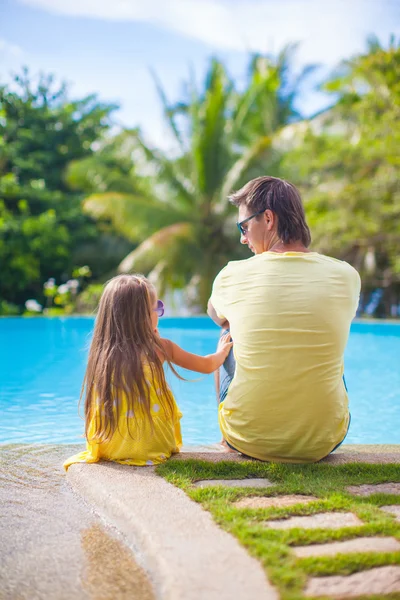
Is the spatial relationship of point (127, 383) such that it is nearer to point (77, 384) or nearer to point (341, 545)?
point (341, 545)

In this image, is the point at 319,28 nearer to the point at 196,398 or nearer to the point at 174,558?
the point at 196,398

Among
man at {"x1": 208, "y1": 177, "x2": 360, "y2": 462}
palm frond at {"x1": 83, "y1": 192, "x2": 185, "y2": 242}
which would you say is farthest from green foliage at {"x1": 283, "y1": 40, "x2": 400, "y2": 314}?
man at {"x1": 208, "y1": 177, "x2": 360, "y2": 462}

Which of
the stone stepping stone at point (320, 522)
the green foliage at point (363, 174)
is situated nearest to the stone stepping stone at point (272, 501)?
the stone stepping stone at point (320, 522)

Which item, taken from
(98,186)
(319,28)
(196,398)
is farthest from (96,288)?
(319,28)

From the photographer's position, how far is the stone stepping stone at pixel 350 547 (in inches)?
68.1

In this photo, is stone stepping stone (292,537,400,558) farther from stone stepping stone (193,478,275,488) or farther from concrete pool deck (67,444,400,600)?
stone stepping stone (193,478,275,488)

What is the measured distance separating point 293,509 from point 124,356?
909 millimetres

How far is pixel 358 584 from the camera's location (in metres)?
1.56

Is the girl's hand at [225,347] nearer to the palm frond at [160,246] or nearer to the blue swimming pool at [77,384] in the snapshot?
the blue swimming pool at [77,384]

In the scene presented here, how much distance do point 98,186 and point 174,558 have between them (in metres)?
14.6

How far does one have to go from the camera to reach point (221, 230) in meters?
15.4

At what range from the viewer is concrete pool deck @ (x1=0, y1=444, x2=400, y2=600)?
5.18 feet

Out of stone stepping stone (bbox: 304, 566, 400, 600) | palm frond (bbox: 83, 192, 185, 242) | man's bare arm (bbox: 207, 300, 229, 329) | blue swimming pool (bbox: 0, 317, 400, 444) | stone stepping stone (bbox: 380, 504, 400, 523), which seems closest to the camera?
stone stepping stone (bbox: 304, 566, 400, 600)

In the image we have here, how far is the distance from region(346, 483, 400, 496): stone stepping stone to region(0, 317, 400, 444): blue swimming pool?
1412mm
